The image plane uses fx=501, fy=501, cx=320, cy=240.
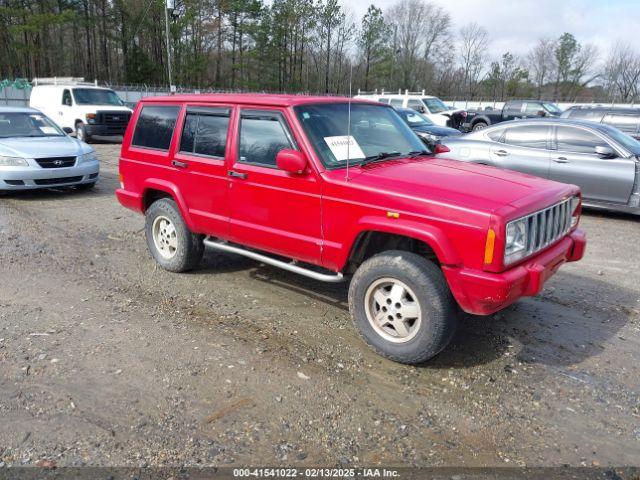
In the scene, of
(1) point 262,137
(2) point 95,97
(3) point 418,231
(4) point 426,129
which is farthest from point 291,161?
(2) point 95,97

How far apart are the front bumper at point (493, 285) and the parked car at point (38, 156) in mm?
8334

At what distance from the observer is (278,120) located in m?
4.36

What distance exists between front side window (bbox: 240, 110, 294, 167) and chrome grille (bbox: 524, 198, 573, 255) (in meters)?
2.00

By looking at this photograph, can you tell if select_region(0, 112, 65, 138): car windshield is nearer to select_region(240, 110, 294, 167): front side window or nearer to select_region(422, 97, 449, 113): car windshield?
select_region(240, 110, 294, 167): front side window

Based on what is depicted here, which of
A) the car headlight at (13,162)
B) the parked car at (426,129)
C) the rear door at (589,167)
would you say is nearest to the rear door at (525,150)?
the rear door at (589,167)

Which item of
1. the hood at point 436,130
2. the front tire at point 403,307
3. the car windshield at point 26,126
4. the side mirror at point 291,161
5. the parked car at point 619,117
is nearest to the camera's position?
the front tire at point 403,307

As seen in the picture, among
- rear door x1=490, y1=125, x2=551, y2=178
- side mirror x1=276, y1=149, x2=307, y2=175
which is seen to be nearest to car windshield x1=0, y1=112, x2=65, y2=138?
side mirror x1=276, y1=149, x2=307, y2=175

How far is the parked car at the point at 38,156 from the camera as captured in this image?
353 inches

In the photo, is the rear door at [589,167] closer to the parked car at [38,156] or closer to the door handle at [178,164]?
the door handle at [178,164]

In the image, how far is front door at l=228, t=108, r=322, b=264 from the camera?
4.14 meters

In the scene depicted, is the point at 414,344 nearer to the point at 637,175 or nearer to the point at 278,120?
the point at 278,120

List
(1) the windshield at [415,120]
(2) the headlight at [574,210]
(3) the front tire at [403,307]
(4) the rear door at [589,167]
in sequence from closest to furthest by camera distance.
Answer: (3) the front tire at [403,307] < (2) the headlight at [574,210] < (4) the rear door at [589,167] < (1) the windshield at [415,120]

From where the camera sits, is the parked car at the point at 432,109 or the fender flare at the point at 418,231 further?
the parked car at the point at 432,109

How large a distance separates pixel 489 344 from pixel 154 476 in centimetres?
273
